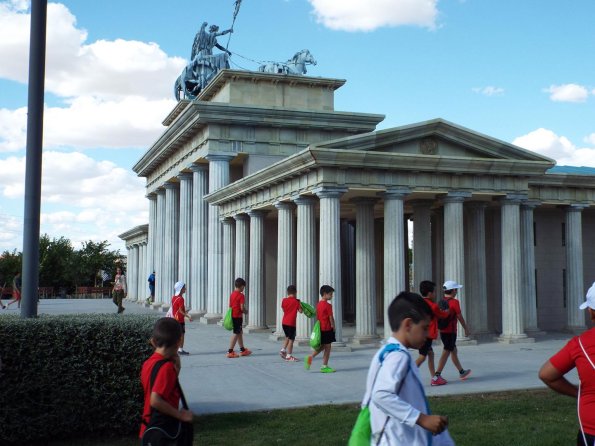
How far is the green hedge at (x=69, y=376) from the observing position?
842cm

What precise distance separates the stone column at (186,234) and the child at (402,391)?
2913cm

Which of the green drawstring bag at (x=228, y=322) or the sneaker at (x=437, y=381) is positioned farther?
the green drawstring bag at (x=228, y=322)

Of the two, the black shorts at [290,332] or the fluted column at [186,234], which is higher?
the fluted column at [186,234]

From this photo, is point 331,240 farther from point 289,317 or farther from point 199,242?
point 199,242

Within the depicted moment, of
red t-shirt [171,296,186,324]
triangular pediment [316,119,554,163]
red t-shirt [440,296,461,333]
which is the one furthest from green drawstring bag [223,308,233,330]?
red t-shirt [440,296,461,333]

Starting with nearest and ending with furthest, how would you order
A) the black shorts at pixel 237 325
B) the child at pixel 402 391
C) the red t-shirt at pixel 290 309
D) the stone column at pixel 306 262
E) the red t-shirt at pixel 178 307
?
the child at pixel 402 391, the red t-shirt at pixel 178 307, the red t-shirt at pixel 290 309, the black shorts at pixel 237 325, the stone column at pixel 306 262

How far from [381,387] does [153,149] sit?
37.3 metres

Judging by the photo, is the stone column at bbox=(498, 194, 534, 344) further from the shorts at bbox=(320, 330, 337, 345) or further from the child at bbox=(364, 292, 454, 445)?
the child at bbox=(364, 292, 454, 445)

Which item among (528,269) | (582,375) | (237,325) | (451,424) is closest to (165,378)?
(582,375)

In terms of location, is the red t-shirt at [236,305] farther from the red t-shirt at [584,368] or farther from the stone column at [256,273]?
the red t-shirt at [584,368]

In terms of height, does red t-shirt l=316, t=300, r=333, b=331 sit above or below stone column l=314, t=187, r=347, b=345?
below

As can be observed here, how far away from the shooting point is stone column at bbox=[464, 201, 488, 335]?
2177 cm

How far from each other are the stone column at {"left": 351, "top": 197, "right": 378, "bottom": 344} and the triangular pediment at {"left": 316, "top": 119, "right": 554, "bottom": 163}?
8.29 feet

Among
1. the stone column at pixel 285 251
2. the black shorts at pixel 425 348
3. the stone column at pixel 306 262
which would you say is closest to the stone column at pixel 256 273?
the stone column at pixel 285 251
